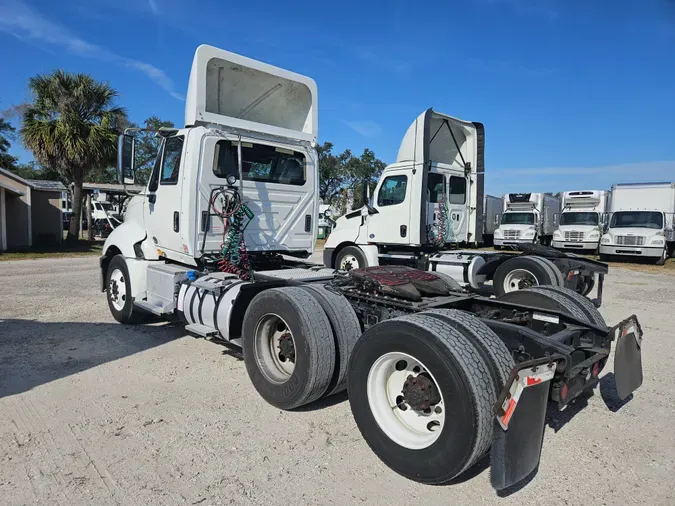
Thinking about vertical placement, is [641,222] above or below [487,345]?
above

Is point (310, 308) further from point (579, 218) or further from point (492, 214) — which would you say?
point (492, 214)

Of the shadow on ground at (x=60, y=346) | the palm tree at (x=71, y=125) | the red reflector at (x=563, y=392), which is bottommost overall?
the shadow on ground at (x=60, y=346)

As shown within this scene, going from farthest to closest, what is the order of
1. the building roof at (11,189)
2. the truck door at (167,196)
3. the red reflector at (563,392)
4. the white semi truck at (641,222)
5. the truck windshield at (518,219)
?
1. the truck windshield at (518,219)
2. the building roof at (11,189)
3. the white semi truck at (641,222)
4. the truck door at (167,196)
5. the red reflector at (563,392)

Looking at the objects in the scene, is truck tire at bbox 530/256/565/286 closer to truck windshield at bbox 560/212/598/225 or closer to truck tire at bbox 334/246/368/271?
truck tire at bbox 334/246/368/271

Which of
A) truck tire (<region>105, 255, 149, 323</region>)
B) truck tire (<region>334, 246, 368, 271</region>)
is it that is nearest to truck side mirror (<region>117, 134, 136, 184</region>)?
truck tire (<region>105, 255, 149, 323</region>)

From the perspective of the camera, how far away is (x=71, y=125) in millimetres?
20797

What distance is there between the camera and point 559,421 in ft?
13.0

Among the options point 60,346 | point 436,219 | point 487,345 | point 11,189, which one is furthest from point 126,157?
point 11,189

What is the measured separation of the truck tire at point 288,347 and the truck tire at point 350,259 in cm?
638

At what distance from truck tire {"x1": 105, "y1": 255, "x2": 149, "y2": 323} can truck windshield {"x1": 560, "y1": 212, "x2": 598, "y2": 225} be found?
73.2ft

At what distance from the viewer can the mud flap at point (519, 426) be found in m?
2.47

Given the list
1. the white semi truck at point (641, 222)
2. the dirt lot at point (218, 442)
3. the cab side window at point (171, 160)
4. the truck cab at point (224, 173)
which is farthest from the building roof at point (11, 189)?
the white semi truck at point (641, 222)

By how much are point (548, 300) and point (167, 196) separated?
470 cm

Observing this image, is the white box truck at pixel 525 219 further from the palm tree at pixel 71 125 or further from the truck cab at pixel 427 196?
the palm tree at pixel 71 125
